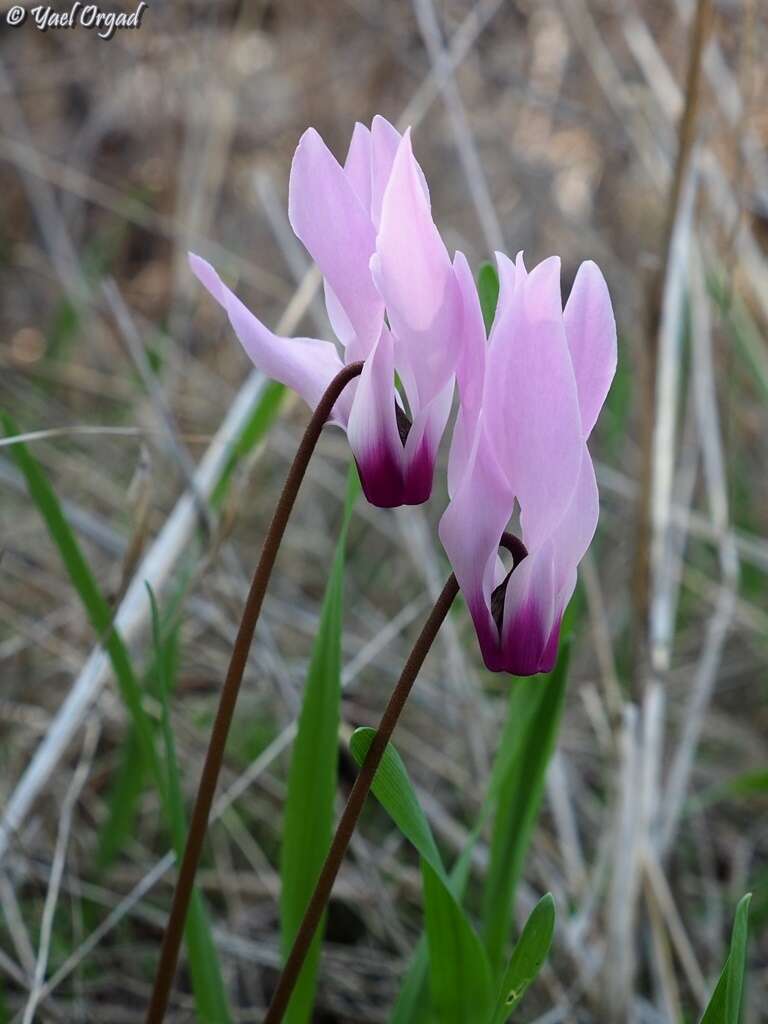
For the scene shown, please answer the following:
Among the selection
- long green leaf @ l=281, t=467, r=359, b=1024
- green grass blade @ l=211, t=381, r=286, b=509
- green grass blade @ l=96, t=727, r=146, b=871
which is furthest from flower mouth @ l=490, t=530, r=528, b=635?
green grass blade @ l=96, t=727, r=146, b=871

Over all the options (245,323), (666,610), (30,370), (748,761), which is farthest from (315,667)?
(30,370)

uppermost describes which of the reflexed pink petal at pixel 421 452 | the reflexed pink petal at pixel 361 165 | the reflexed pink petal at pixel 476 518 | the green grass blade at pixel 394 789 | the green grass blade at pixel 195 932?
the reflexed pink petal at pixel 361 165

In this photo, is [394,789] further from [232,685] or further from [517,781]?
[517,781]

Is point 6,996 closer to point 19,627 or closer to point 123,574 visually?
point 19,627

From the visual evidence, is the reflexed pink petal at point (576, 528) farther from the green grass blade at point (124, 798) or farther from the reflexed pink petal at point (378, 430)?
the green grass blade at point (124, 798)

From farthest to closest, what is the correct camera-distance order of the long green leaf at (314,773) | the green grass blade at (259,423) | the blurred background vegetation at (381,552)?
the blurred background vegetation at (381,552), the green grass blade at (259,423), the long green leaf at (314,773)

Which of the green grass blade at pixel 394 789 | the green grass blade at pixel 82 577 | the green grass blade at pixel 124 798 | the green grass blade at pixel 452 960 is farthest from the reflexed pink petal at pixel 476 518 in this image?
the green grass blade at pixel 124 798

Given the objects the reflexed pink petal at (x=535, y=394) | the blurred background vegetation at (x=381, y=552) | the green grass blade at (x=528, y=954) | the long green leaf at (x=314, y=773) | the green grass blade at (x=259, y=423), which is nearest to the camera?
the reflexed pink petal at (x=535, y=394)
